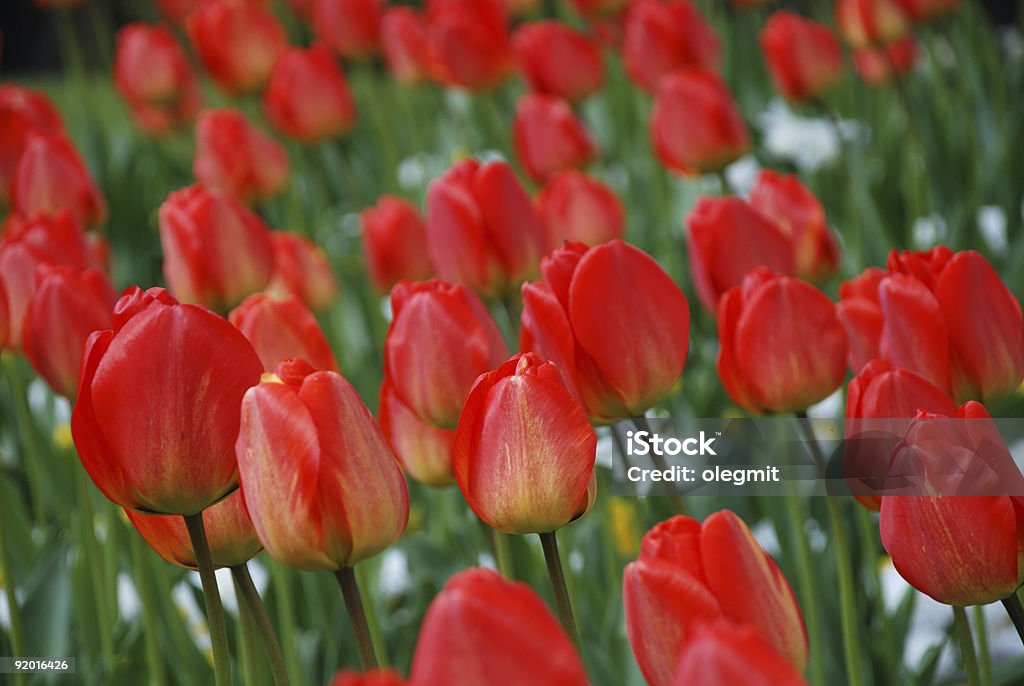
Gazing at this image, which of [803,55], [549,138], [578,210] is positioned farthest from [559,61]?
[578,210]

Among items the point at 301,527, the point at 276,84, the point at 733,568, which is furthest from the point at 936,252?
the point at 276,84

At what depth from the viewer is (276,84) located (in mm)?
2400

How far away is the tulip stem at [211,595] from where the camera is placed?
28.8 inches

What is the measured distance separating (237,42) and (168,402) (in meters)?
1.97

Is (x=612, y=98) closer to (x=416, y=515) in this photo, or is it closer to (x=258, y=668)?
(x=416, y=515)

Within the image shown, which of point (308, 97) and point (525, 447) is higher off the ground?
point (525, 447)

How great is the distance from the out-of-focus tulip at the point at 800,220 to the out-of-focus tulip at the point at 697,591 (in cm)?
86

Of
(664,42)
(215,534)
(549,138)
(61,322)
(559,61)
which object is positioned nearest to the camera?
(215,534)

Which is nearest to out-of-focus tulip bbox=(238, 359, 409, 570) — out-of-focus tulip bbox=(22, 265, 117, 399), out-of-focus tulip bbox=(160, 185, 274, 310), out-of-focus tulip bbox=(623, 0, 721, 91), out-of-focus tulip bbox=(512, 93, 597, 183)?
out-of-focus tulip bbox=(22, 265, 117, 399)

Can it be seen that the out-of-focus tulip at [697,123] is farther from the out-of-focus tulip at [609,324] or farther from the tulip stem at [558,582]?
the tulip stem at [558,582]

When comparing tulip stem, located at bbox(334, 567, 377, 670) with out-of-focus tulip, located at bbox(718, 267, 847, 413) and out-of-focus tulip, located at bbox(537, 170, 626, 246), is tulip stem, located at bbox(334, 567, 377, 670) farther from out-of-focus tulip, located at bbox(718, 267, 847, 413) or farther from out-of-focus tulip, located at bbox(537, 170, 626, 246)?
out-of-focus tulip, located at bbox(537, 170, 626, 246)

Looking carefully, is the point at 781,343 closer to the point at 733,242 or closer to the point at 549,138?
the point at 733,242

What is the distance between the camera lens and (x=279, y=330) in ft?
3.23

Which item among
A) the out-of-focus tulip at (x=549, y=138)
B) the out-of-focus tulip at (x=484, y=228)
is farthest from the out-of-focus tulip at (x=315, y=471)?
the out-of-focus tulip at (x=549, y=138)
